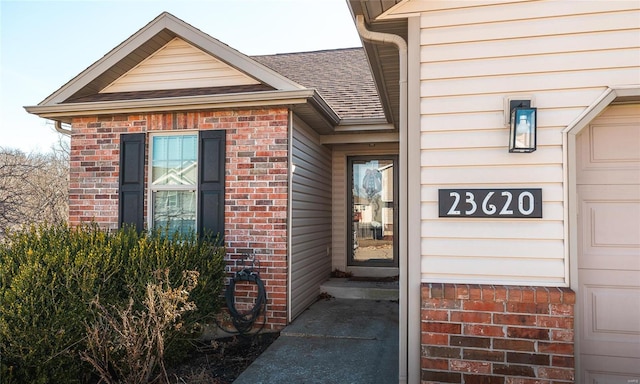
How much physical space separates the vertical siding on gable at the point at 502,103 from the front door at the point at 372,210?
428 cm

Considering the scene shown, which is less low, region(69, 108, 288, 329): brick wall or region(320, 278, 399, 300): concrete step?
region(69, 108, 288, 329): brick wall

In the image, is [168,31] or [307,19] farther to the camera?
[307,19]

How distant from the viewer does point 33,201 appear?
372 inches

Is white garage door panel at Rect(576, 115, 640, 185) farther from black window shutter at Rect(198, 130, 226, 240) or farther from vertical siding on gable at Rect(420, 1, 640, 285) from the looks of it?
black window shutter at Rect(198, 130, 226, 240)

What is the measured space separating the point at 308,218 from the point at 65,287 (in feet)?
10.3

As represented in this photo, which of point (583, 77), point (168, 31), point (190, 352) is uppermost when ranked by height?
point (168, 31)

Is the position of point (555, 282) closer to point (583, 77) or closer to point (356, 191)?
point (583, 77)

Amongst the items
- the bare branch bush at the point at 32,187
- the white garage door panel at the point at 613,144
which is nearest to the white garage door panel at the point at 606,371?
the white garage door panel at the point at 613,144

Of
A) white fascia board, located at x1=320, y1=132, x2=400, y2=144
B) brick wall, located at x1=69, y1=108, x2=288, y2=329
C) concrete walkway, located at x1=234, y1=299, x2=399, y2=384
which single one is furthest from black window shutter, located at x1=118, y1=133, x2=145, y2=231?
white fascia board, located at x1=320, y1=132, x2=400, y2=144

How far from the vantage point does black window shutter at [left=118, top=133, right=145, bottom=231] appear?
4.89 m

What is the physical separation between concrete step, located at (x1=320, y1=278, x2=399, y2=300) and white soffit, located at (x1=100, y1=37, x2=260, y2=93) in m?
3.32

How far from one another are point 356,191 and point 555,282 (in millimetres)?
4724

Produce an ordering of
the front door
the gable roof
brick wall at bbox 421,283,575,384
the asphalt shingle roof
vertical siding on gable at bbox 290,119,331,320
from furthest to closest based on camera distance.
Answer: the front door, the asphalt shingle roof, vertical siding on gable at bbox 290,119,331,320, the gable roof, brick wall at bbox 421,283,575,384

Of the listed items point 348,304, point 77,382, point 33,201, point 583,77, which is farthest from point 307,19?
point 33,201
